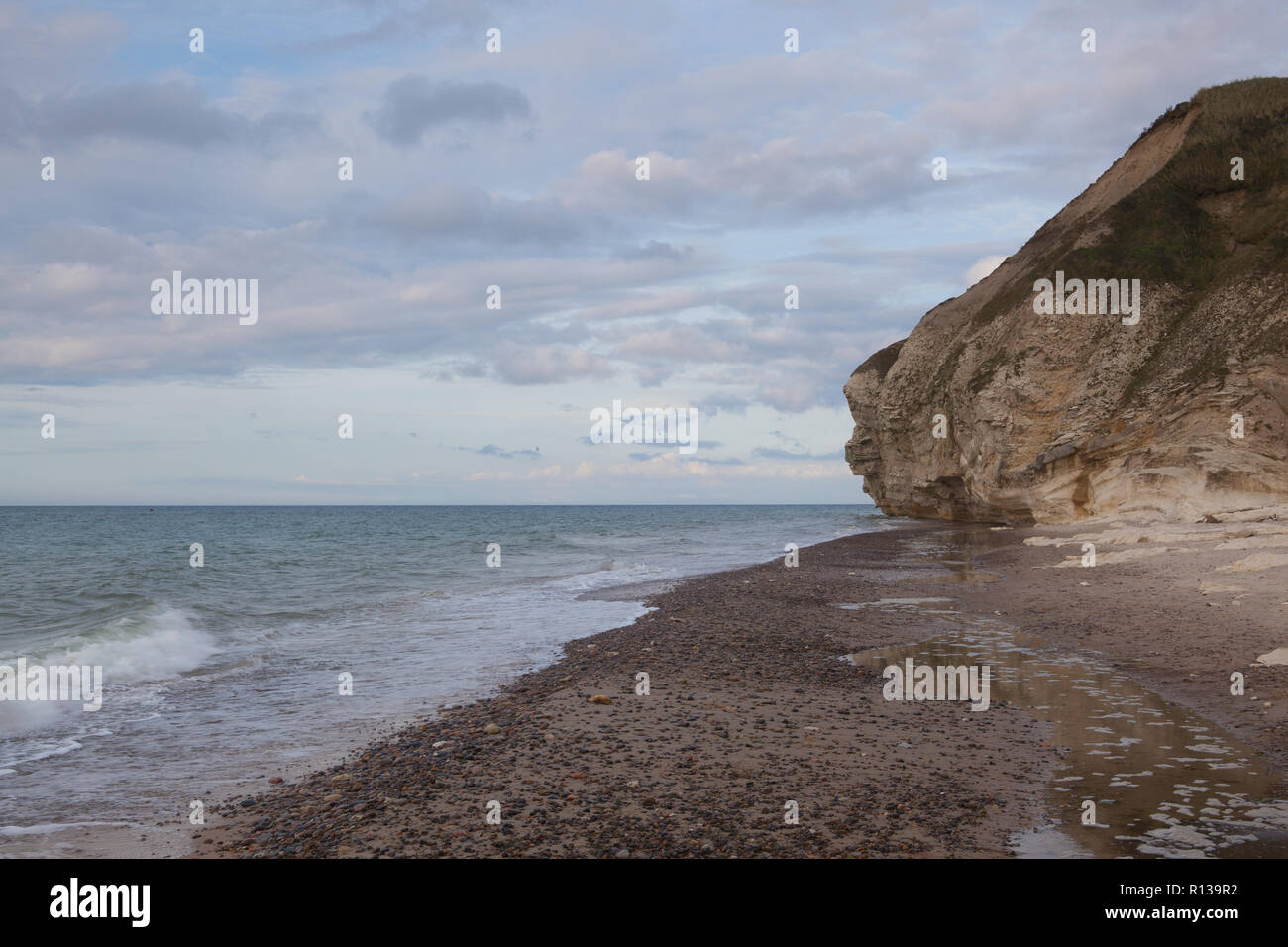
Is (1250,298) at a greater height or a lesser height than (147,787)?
greater

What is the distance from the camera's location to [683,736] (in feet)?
33.4

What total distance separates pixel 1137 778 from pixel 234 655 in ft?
60.1

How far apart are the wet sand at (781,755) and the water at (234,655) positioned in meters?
1.44

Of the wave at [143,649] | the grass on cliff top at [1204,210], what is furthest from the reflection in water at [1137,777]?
the grass on cliff top at [1204,210]

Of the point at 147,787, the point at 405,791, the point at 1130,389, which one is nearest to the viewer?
the point at 405,791

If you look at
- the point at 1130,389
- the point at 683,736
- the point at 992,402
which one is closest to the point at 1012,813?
the point at 683,736

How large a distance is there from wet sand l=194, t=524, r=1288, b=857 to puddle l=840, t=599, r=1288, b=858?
0.14 ft

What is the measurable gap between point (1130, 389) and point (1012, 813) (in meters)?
38.7

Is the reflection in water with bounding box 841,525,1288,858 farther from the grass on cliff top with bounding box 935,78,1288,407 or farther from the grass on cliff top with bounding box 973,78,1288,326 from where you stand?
the grass on cliff top with bounding box 973,78,1288,326

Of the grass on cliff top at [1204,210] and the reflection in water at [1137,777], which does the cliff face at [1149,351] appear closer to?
the grass on cliff top at [1204,210]

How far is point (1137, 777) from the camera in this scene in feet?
26.4

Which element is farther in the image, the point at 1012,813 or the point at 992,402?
the point at 992,402

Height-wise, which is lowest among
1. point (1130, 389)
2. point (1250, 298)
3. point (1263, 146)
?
point (1130, 389)
